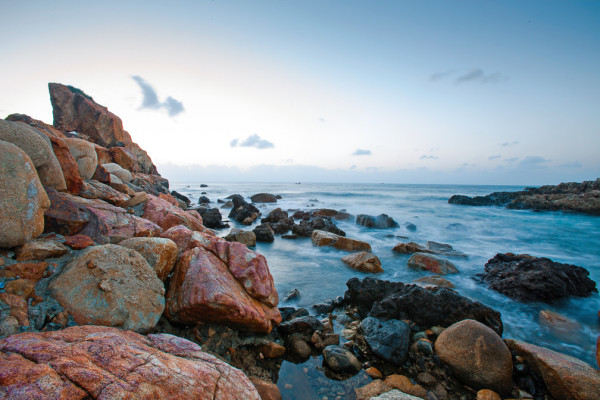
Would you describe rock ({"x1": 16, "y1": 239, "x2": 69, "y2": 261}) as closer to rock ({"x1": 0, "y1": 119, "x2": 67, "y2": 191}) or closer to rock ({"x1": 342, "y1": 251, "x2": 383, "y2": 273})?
rock ({"x1": 0, "y1": 119, "x2": 67, "y2": 191})

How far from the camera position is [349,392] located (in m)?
3.37

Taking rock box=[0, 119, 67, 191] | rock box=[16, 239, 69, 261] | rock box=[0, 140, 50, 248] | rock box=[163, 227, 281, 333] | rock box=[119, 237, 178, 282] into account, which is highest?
rock box=[0, 119, 67, 191]

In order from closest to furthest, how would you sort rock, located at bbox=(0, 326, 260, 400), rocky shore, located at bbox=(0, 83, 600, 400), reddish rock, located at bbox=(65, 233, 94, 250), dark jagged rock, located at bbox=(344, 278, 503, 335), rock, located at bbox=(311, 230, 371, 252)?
rock, located at bbox=(0, 326, 260, 400), rocky shore, located at bbox=(0, 83, 600, 400), reddish rock, located at bbox=(65, 233, 94, 250), dark jagged rock, located at bbox=(344, 278, 503, 335), rock, located at bbox=(311, 230, 371, 252)

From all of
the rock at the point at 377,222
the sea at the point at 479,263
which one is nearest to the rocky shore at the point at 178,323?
the sea at the point at 479,263

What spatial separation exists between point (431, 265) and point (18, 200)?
981 centimetres

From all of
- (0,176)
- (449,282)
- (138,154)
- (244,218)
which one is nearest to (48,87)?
(138,154)

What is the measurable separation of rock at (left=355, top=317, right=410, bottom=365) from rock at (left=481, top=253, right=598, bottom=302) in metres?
4.59

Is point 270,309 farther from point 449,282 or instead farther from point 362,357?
point 449,282

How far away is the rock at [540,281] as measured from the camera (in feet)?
21.4

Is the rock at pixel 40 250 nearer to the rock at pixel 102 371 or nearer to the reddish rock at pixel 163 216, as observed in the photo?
the rock at pixel 102 371

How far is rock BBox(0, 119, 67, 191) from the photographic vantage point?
3.41 m

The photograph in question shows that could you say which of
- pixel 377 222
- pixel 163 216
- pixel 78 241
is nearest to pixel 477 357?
pixel 78 241

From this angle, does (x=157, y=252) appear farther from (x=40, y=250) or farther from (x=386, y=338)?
(x=386, y=338)

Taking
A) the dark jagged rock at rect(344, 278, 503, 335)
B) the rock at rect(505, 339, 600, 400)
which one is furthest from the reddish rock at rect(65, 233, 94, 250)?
the rock at rect(505, 339, 600, 400)
